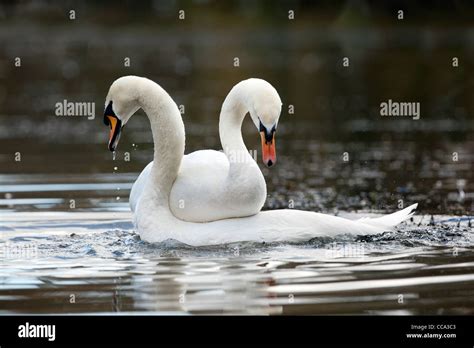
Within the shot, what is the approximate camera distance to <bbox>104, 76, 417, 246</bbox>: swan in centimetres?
1086

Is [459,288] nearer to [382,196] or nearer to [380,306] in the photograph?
[380,306]

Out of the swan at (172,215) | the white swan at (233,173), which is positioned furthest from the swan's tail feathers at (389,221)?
the white swan at (233,173)

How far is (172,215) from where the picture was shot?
11359 millimetres

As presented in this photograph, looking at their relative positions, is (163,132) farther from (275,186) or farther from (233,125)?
(275,186)

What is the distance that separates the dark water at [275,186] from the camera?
916 cm

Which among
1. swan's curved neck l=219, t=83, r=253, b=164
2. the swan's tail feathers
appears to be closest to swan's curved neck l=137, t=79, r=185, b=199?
swan's curved neck l=219, t=83, r=253, b=164

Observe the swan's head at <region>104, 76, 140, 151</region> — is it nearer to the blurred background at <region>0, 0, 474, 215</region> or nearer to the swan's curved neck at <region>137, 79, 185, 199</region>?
the swan's curved neck at <region>137, 79, 185, 199</region>

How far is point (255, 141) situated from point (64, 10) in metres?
33.9

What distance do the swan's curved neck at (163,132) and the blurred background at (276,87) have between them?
2278 millimetres

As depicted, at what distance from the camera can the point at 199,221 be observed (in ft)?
36.7

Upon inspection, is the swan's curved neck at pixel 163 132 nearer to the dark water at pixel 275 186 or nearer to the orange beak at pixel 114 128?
the orange beak at pixel 114 128

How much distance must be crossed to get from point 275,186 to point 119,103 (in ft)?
13.7

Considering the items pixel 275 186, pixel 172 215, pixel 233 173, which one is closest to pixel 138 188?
pixel 172 215
